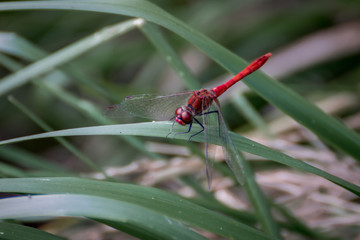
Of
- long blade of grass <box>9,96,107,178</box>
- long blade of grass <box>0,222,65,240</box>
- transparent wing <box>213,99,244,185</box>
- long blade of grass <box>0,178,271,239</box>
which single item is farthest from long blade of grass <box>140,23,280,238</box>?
long blade of grass <box>0,222,65,240</box>

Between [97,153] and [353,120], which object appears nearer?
[353,120]

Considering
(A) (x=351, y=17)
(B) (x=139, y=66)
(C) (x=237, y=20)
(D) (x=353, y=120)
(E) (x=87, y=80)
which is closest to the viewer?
(E) (x=87, y=80)

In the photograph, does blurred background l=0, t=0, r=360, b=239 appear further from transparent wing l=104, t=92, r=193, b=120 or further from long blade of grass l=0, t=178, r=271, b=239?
long blade of grass l=0, t=178, r=271, b=239

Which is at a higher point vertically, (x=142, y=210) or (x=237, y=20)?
(x=237, y=20)

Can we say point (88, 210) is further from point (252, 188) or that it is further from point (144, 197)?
point (252, 188)

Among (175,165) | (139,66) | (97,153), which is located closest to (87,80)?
(175,165)

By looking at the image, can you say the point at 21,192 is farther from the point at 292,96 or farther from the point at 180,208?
the point at 292,96
